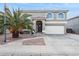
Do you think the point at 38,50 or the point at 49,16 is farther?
the point at 49,16

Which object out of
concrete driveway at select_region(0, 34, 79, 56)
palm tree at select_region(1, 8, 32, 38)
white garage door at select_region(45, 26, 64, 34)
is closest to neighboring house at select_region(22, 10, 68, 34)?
white garage door at select_region(45, 26, 64, 34)

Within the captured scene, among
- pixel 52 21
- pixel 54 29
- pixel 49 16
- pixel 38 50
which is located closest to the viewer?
pixel 38 50

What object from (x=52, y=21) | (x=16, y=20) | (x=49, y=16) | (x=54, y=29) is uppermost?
(x=49, y=16)

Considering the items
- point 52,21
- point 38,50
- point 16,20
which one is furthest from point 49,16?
point 38,50

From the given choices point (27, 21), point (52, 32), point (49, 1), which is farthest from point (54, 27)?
point (49, 1)

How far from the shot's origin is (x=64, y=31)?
2789 centimetres

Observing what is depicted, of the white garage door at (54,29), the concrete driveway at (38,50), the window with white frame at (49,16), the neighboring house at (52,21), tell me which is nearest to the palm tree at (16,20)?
the concrete driveway at (38,50)

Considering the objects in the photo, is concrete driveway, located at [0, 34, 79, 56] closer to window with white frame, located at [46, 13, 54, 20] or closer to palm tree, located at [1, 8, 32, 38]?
palm tree, located at [1, 8, 32, 38]

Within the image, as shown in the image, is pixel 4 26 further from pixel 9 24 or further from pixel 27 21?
pixel 27 21

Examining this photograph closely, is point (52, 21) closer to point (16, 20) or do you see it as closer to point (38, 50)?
point (16, 20)

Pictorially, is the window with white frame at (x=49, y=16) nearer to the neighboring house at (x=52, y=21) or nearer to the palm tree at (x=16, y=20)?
the neighboring house at (x=52, y=21)

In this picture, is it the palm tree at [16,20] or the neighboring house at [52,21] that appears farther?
the neighboring house at [52,21]

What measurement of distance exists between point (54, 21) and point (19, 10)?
36.0ft

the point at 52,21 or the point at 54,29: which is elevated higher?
the point at 52,21
